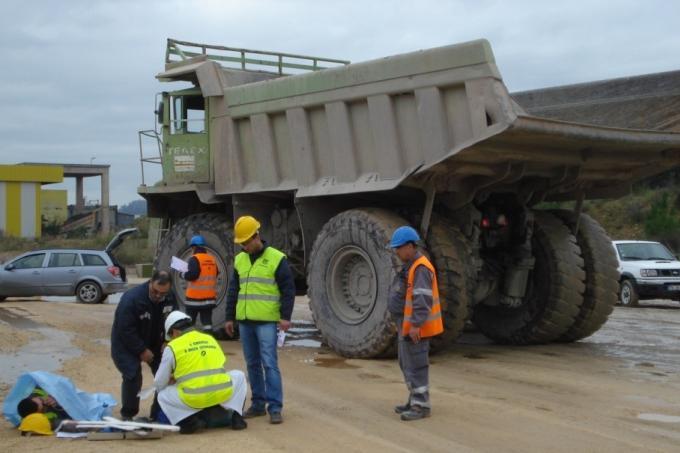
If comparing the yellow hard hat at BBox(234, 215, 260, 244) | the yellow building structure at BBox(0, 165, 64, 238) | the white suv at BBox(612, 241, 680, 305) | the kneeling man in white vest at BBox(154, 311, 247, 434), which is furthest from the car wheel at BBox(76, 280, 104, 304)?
the yellow building structure at BBox(0, 165, 64, 238)

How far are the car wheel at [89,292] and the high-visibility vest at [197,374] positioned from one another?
47.8 feet

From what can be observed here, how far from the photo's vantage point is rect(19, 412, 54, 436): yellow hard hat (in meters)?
6.97

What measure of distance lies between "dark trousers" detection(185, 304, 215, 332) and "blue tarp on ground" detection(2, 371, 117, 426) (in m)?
4.82

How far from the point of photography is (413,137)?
10453 mm

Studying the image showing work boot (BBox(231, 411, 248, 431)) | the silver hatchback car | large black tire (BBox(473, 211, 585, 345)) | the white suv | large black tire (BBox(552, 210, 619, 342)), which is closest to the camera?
work boot (BBox(231, 411, 248, 431))

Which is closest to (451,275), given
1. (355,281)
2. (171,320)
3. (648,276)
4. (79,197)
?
(355,281)

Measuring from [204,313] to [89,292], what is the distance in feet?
31.3

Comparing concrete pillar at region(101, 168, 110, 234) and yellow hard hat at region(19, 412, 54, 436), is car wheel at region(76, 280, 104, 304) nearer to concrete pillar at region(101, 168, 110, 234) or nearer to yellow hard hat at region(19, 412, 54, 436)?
yellow hard hat at region(19, 412, 54, 436)

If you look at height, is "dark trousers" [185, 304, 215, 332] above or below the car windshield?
below

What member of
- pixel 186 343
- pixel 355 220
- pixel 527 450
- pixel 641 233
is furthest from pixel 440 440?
pixel 641 233

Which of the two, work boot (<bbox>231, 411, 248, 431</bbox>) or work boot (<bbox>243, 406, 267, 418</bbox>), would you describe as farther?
work boot (<bbox>243, 406, 267, 418</bbox>)

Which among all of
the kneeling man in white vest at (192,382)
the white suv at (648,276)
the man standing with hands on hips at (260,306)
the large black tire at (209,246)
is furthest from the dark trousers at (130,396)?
the white suv at (648,276)

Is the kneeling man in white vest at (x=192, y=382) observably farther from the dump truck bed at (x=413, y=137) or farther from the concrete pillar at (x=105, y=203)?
the concrete pillar at (x=105, y=203)

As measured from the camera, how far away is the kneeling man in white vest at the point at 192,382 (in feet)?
22.9
